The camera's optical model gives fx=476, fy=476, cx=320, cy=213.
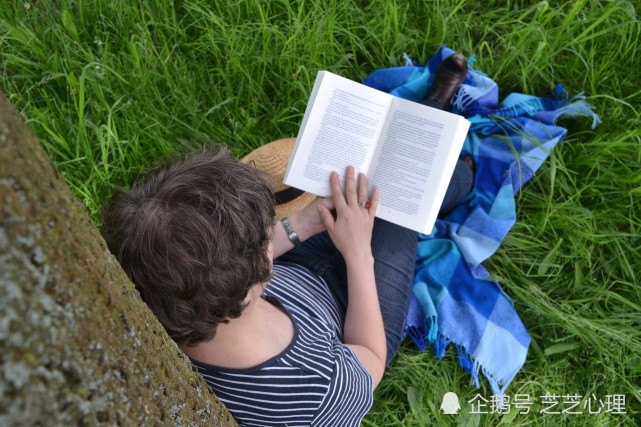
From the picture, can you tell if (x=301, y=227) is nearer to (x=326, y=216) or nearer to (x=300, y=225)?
(x=300, y=225)

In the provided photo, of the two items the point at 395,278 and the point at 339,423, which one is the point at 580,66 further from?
the point at 339,423

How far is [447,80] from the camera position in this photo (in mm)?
1879

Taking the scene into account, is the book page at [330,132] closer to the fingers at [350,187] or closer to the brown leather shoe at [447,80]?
the fingers at [350,187]

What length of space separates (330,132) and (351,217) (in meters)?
0.27

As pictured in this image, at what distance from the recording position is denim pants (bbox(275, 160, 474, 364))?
1.59 m

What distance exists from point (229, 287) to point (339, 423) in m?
0.53

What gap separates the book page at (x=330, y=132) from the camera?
4.71 ft

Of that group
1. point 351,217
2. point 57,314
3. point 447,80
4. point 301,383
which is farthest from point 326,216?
point 57,314

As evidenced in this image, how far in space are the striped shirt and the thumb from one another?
303 mm

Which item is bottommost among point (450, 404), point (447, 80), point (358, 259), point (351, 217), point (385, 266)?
point (450, 404)

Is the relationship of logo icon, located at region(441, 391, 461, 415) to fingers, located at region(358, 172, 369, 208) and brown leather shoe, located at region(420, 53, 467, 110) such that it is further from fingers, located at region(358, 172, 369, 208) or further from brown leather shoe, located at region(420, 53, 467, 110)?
brown leather shoe, located at region(420, 53, 467, 110)

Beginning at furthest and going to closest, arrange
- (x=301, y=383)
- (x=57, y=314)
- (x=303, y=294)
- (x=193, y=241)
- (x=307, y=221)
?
1. (x=307, y=221)
2. (x=303, y=294)
3. (x=301, y=383)
4. (x=193, y=241)
5. (x=57, y=314)

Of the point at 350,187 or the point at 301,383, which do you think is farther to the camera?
the point at 350,187

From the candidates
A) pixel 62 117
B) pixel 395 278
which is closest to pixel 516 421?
pixel 395 278
